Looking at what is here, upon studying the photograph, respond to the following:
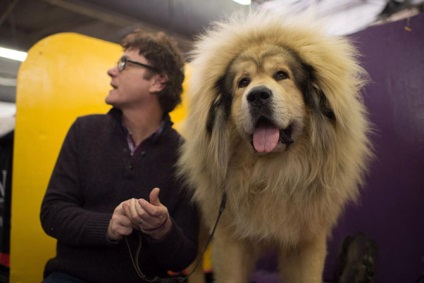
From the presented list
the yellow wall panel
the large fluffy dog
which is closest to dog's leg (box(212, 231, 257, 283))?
the large fluffy dog

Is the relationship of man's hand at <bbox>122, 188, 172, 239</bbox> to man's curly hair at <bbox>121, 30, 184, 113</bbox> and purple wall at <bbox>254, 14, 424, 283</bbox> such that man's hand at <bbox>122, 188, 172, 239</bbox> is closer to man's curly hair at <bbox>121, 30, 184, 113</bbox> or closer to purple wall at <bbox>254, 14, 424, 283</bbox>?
man's curly hair at <bbox>121, 30, 184, 113</bbox>

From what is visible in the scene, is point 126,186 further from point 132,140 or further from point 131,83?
point 131,83

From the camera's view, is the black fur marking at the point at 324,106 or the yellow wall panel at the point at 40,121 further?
the yellow wall panel at the point at 40,121

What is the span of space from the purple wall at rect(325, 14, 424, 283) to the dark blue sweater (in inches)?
40.0

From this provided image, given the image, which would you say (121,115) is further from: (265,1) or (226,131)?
(265,1)

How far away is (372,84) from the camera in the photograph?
1967 mm

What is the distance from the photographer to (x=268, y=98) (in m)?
1.24

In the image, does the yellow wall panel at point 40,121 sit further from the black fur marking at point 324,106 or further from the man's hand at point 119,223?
the black fur marking at point 324,106

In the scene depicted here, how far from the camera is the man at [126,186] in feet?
4.34

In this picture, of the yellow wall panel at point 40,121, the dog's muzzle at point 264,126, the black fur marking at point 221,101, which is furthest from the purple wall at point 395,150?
the yellow wall panel at point 40,121

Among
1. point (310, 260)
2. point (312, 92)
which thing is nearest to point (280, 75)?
point (312, 92)

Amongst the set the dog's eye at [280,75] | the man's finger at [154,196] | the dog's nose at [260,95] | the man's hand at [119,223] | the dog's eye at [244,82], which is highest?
the dog's eye at [280,75]

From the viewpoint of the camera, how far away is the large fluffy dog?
1.33m

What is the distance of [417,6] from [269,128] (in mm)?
1180
